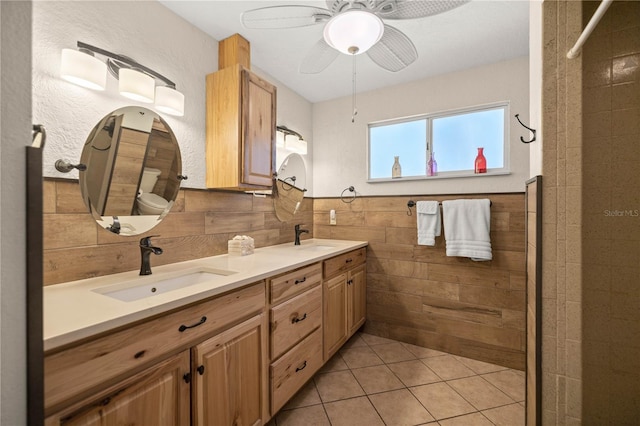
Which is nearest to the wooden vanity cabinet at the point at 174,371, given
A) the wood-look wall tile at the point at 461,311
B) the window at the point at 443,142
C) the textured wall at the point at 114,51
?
the textured wall at the point at 114,51

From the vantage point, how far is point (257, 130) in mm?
1953

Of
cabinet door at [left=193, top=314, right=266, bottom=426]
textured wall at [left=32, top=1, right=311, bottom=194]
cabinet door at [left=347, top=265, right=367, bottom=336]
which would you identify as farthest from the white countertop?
cabinet door at [left=347, top=265, right=367, bottom=336]

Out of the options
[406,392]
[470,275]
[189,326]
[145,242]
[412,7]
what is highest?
[412,7]

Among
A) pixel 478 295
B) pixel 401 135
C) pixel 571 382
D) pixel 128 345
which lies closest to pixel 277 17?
pixel 128 345

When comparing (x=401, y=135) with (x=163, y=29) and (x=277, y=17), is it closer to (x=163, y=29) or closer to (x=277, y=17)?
(x=277, y=17)

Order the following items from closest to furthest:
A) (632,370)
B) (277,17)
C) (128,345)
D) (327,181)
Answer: (128,345), (632,370), (277,17), (327,181)

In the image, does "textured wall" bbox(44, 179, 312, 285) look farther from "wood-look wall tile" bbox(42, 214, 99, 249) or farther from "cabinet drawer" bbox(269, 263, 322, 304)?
A: "cabinet drawer" bbox(269, 263, 322, 304)

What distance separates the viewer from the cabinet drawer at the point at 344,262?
2.05m

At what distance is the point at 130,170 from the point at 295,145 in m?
1.49

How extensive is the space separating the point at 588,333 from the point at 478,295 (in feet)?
4.32

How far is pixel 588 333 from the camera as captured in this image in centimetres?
103

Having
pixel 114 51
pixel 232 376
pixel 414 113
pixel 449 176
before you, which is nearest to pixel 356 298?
pixel 449 176

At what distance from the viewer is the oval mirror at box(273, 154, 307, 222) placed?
2.55 m

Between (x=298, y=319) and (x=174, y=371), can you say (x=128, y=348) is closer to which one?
(x=174, y=371)
